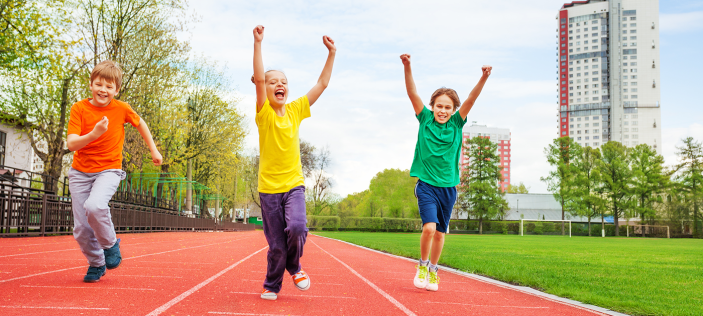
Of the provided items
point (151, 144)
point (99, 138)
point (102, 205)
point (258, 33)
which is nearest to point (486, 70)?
point (258, 33)

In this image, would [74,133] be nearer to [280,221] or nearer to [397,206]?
[280,221]

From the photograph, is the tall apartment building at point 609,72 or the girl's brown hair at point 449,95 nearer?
the girl's brown hair at point 449,95

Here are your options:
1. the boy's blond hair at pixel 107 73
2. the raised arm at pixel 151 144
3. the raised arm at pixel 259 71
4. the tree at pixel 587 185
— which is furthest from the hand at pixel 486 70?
the tree at pixel 587 185

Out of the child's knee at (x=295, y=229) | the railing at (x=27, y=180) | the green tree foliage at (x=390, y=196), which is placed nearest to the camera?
the child's knee at (x=295, y=229)

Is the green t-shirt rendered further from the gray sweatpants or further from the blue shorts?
the gray sweatpants

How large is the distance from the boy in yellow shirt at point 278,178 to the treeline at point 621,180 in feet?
201

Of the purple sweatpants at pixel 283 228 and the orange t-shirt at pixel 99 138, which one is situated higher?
the orange t-shirt at pixel 99 138

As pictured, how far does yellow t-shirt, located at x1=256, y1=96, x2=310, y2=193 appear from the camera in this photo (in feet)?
14.1

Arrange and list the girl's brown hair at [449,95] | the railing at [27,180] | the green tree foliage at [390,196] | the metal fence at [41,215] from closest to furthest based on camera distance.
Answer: the girl's brown hair at [449,95], the metal fence at [41,215], the railing at [27,180], the green tree foliage at [390,196]

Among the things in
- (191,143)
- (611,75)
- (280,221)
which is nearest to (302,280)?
(280,221)

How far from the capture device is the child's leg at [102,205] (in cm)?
446

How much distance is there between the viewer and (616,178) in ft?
204

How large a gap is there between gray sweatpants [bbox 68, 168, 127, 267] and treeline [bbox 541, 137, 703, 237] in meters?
61.9

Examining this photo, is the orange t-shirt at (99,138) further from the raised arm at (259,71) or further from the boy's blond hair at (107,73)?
the raised arm at (259,71)
